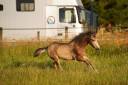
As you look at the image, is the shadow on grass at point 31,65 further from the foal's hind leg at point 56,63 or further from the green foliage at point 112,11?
the green foliage at point 112,11

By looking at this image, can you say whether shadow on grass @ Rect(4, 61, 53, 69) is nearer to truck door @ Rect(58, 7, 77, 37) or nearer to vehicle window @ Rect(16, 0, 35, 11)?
truck door @ Rect(58, 7, 77, 37)

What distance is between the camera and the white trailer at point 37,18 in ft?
88.8

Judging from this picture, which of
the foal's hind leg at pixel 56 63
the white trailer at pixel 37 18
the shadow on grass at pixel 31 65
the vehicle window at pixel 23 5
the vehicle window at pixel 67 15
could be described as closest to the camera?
the foal's hind leg at pixel 56 63

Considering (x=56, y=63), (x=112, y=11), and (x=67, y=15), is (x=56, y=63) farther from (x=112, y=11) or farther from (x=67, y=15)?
(x=112, y=11)

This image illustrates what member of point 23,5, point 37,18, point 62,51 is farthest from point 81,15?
point 62,51

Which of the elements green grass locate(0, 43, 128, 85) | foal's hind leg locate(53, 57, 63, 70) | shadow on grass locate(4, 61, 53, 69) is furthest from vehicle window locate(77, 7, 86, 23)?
foal's hind leg locate(53, 57, 63, 70)

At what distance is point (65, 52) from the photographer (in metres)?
15.5

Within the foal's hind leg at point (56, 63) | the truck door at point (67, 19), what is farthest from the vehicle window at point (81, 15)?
the foal's hind leg at point (56, 63)

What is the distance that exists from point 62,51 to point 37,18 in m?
12.4

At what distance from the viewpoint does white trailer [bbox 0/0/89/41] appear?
2708 cm

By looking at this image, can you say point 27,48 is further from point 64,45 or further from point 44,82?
point 44,82

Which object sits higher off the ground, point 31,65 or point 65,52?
point 65,52

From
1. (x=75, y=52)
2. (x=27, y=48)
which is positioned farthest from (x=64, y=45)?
(x=27, y=48)

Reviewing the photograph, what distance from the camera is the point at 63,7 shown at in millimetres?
27531
